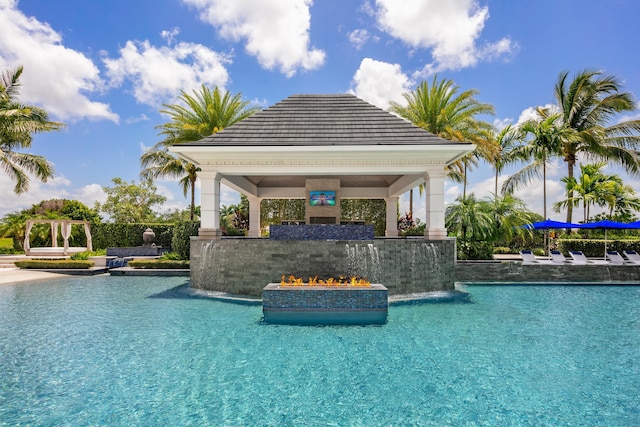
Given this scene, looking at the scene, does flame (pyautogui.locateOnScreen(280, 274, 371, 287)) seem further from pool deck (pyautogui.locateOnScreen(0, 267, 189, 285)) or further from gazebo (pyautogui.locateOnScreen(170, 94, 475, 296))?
pool deck (pyautogui.locateOnScreen(0, 267, 189, 285))

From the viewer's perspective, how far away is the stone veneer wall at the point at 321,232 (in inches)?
508

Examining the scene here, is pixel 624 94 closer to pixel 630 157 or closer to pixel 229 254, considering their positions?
pixel 630 157

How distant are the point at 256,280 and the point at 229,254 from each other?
4.55 feet

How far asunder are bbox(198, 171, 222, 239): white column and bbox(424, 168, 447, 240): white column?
27.5ft

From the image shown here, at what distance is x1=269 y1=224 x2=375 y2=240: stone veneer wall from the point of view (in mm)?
12891

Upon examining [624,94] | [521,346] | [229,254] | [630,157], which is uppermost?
[624,94]

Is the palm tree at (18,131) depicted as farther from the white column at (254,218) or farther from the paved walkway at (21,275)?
the white column at (254,218)

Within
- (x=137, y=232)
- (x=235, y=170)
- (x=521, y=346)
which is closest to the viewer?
(x=521, y=346)

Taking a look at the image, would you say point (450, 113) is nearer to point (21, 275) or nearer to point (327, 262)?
point (327, 262)

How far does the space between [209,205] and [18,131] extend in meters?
18.2

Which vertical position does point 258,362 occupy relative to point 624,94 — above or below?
below

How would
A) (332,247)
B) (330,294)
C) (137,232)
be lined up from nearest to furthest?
1. (330,294)
2. (332,247)
3. (137,232)

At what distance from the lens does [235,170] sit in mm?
14000

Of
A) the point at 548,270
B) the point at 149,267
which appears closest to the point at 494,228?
the point at 548,270
